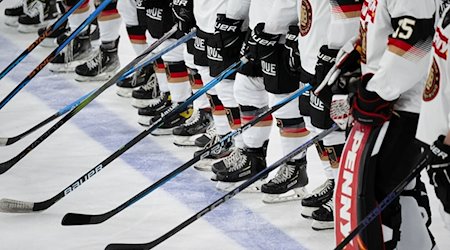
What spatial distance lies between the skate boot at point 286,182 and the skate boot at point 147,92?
1.35 meters

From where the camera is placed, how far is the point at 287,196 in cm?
511

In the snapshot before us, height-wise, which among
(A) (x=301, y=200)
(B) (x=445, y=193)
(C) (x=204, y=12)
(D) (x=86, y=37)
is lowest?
(D) (x=86, y=37)

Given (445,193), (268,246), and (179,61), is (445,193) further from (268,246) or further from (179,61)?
(179,61)

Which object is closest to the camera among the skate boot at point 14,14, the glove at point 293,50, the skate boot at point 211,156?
the glove at point 293,50

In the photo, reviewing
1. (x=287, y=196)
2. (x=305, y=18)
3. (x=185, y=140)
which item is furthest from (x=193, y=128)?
(x=305, y=18)

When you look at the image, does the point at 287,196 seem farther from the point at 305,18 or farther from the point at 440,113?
the point at 440,113

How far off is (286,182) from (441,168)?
1.93 metres

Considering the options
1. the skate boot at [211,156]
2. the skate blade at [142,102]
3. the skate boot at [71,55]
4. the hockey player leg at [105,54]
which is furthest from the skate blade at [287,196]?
the skate boot at [71,55]

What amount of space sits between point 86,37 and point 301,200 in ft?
7.86

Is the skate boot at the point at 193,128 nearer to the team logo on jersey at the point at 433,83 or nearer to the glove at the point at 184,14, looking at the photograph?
the glove at the point at 184,14

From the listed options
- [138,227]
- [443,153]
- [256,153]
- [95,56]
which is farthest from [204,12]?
[443,153]

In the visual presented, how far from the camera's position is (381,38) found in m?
3.62

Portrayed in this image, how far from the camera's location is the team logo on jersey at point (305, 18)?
445 cm

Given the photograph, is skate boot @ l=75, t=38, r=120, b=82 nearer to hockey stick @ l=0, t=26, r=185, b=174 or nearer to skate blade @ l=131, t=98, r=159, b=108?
skate blade @ l=131, t=98, r=159, b=108
